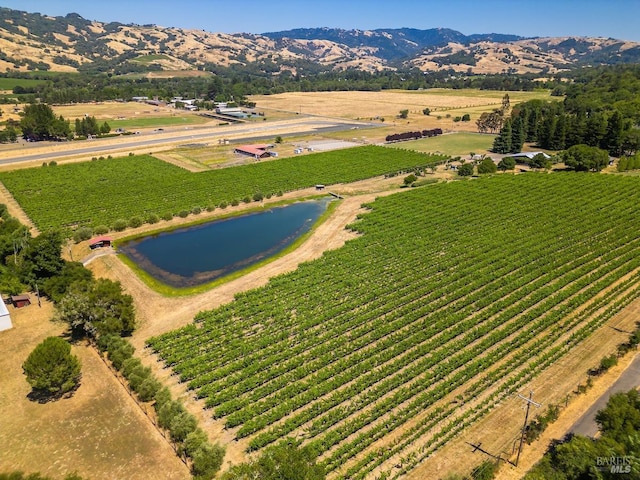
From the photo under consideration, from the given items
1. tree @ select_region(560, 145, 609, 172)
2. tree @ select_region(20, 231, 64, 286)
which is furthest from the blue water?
tree @ select_region(560, 145, 609, 172)

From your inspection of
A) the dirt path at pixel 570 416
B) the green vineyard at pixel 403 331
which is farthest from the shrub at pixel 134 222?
the dirt path at pixel 570 416

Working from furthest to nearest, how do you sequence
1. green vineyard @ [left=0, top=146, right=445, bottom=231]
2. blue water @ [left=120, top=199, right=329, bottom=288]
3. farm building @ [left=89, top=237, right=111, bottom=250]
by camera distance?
green vineyard @ [left=0, top=146, right=445, bottom=231], farm building @ [left=89, top=237, right=111, bottom=250], blue water @ [left=120, top=199, right=329, bottom=288]

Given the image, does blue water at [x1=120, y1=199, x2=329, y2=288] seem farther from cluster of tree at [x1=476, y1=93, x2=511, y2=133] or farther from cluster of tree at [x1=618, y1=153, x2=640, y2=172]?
cluster of tree at [x1=476, y1=93, x2=511, y2=133]

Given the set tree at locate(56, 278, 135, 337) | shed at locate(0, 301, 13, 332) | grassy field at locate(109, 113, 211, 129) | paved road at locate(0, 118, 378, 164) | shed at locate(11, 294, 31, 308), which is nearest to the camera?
tree at locate(56, 278, 135, 337)

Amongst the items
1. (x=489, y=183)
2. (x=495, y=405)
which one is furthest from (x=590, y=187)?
(x=495, y=405)

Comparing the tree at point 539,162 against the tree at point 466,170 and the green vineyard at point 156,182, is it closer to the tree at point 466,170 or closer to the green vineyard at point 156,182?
the tree at point 466,170
